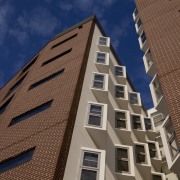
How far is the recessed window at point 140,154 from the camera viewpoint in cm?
1934

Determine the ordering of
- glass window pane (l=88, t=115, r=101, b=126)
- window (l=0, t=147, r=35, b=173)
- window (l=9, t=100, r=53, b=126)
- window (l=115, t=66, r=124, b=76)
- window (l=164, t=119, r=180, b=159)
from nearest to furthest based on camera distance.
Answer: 1. window (l=164, t=119, r=180, b=159)
2. window (l=0, t=147, r=35, b=173)
3. glass window pane (l=88, t=115, r=101, b=126)
4. window (l=9, t=100, r=53, b=126)
5. window (l=115, t=66, r=124, b=76)

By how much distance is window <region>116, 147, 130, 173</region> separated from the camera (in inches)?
668

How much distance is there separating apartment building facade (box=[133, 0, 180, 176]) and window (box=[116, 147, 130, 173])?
8.23 feet

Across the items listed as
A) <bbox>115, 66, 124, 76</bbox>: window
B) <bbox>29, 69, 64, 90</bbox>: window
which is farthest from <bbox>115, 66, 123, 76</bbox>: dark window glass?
<bbox>29, 69, 64, 90</bbox>: window

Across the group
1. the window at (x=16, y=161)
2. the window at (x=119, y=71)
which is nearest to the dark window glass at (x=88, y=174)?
the window at (x=16, y=161)

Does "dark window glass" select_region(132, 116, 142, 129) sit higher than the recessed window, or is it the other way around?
"dark window glass" select_region(132, 116, 142, 129)

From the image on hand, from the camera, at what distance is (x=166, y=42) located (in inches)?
758

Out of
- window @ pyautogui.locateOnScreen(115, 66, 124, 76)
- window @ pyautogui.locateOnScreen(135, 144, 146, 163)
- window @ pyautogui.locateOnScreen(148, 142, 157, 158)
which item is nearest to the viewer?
window @ pyautogui.locateOnScreen(135, 144, 146, 163)

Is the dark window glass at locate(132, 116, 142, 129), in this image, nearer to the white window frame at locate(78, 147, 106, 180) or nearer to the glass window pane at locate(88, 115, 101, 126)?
the glass window pane at locate(88, 115, 101, 126)

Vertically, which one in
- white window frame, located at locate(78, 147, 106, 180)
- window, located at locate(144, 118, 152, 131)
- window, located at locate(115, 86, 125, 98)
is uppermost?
window, located at locate(115, 86, 125, 98)

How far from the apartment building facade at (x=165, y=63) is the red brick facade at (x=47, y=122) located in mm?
4543

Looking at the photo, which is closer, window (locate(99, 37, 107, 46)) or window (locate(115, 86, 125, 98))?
window (locate(115, 86, 125, 98))

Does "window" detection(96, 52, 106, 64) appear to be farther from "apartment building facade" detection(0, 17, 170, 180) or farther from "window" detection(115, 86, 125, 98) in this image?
"window" detection(115, 86, 125, 98)

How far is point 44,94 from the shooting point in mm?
20484
